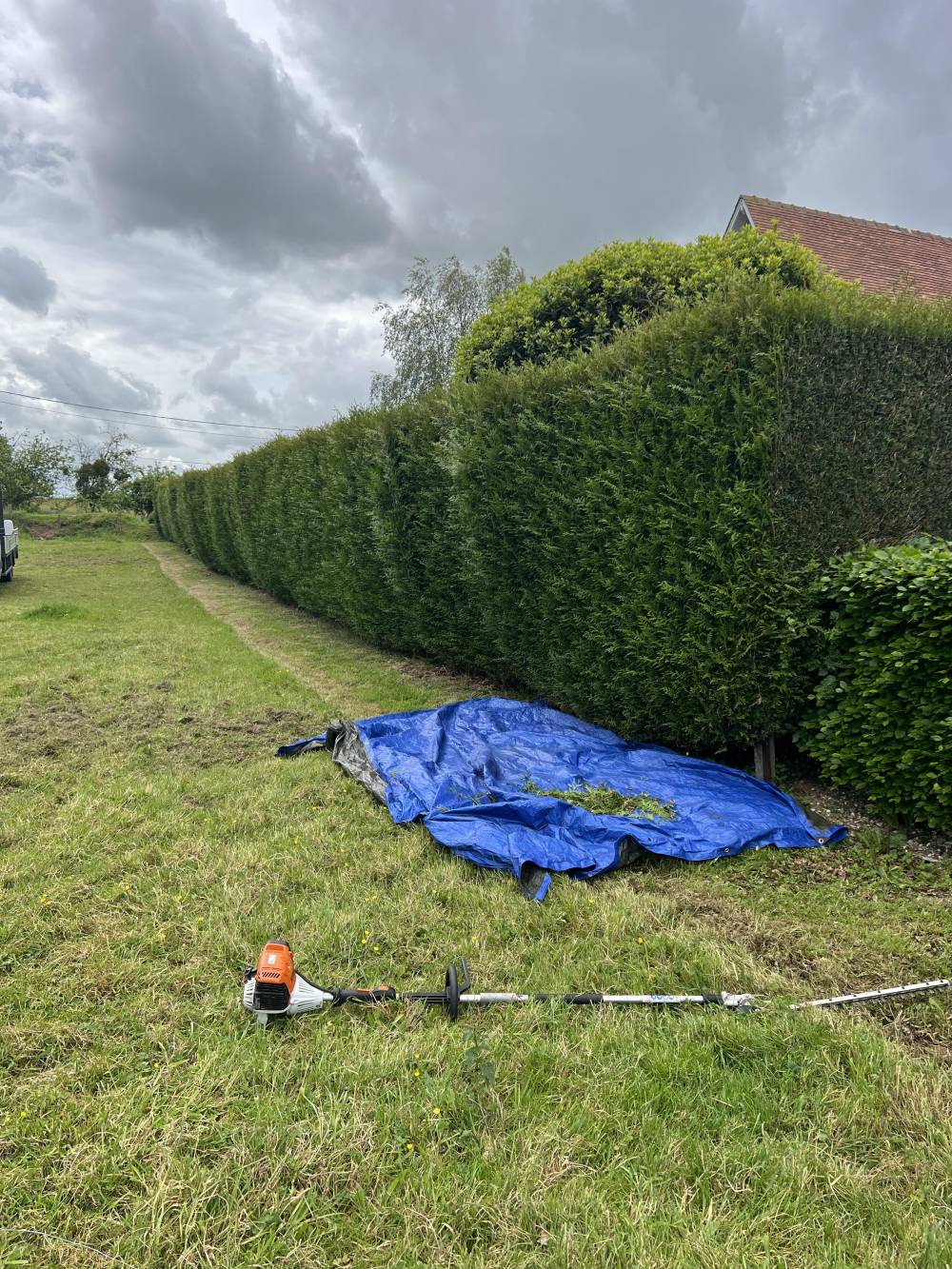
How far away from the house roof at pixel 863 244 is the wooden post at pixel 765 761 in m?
11.0

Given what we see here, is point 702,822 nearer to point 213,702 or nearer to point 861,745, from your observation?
point 861,745

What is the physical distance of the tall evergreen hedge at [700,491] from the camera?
12.0 ft

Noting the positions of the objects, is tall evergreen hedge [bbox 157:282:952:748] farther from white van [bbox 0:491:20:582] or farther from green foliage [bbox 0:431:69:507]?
green foliage [bbox 0:431:69:507]

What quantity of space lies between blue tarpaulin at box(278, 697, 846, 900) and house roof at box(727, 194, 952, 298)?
448 inches

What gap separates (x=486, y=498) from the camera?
18.1ft

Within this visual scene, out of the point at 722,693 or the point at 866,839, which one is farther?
the point at 722,693

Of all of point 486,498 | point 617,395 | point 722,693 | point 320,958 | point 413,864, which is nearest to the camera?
point 320,958

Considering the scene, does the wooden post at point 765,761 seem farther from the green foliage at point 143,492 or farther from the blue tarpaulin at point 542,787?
the green foliage at point 143,492

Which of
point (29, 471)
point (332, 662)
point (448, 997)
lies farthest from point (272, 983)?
point (29, 471)

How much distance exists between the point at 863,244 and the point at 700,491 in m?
12.7

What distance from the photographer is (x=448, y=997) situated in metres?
2.03

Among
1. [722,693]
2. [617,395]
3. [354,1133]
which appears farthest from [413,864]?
[617,395]

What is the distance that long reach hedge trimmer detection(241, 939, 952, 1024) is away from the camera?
1.97 meters

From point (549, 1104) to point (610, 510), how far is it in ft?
11.3
